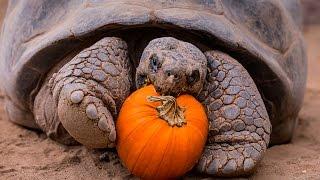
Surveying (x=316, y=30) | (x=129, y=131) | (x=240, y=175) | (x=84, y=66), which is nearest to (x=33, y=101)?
(x=84, y=66)

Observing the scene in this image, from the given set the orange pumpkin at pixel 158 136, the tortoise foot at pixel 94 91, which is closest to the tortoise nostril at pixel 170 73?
the orange pumpkin at pixel 158 136

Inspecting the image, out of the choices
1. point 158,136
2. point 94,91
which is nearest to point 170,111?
point 158,136

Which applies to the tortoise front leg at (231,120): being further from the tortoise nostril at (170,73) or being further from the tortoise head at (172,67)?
the tortoise nostril at (170,73)

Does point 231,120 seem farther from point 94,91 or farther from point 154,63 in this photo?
point 94,91

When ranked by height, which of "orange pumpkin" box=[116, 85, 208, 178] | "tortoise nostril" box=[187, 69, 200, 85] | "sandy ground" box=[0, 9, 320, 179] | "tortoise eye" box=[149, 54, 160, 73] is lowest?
"sandy ground" box=[0, 9, 320, 179]

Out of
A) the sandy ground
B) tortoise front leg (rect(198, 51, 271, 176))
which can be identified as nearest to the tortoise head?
tortoise front leg (rect(198, 51, 271, 176))

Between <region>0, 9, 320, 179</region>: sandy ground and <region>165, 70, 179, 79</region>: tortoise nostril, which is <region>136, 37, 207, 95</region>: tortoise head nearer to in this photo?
<region>165, 70, 179, 79</region>: tortoise nostril
